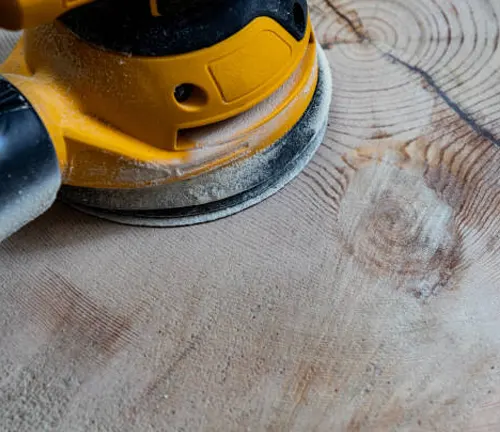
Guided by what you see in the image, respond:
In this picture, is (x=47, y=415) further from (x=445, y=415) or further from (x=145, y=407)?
(x=445, y=415)

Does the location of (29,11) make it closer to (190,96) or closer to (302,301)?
(190,96)

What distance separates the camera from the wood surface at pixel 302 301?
2.58ft

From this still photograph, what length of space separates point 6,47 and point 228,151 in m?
0.44

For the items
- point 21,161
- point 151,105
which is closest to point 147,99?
point 151,105

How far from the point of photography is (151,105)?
798mm

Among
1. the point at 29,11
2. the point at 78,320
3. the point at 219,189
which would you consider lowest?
the point at 78,320

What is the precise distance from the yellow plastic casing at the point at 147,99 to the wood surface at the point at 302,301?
0.38 feet

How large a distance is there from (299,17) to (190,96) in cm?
17

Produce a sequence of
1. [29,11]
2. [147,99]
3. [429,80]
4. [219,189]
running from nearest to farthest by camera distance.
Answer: [29,11]
[147,99]
[219,189]
[429,80]

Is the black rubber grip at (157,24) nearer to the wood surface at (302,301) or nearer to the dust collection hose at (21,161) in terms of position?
the dust collection hose at (21,161)

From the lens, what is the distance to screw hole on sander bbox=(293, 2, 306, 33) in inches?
33.9

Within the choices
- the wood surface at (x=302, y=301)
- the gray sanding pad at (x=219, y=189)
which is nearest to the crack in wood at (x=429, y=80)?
the wood surface at (x=302, y=301)

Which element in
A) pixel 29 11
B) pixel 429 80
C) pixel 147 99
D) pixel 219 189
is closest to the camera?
pixel 29 11

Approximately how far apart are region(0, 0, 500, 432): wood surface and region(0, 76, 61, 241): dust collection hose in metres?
0.14
